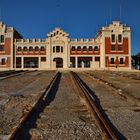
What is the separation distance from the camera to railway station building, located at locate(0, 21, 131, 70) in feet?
229

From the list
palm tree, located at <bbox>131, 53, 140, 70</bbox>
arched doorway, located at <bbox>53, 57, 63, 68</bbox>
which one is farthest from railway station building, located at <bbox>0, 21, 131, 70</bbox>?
palm tree, located at <bbox>131, 53, 140, 70</bbox>

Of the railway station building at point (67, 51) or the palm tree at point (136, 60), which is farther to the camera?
the palm tree at point (136, 60)

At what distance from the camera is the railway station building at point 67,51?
229 ft

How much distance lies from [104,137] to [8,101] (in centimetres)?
576

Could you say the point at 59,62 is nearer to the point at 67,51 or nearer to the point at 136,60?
the point at 67,51

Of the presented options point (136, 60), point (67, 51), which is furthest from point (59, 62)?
point (136, 60)

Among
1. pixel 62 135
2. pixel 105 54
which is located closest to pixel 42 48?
pixel 105 54

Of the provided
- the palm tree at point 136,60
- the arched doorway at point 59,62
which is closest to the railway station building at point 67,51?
the arched doorway at point 59,62

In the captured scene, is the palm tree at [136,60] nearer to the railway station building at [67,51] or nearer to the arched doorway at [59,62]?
the railway station building at [67,51]

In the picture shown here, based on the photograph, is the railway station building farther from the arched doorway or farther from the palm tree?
the palm tree

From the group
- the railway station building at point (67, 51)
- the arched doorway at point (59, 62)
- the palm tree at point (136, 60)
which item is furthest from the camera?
the palm tree at point (136, 60)

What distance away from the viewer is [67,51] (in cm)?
6988

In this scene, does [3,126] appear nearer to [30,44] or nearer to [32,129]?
[32,129]

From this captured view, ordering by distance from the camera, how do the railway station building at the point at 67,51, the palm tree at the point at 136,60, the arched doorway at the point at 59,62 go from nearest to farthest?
the railway station building at the point at 67,51 < the arched doorway at the point at 59,62 < the palm tree at the point at 136,60
